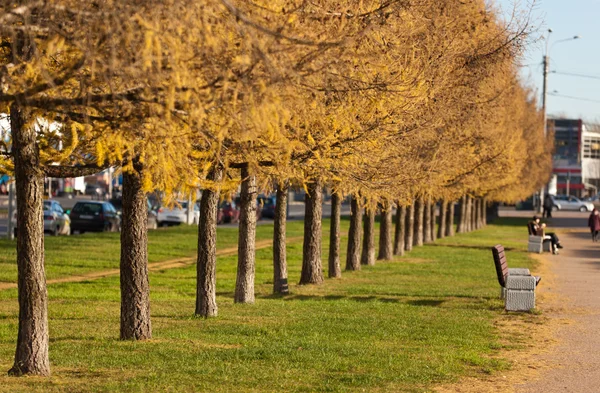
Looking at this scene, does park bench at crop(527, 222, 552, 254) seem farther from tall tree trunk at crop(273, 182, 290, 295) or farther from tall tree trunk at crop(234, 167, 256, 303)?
tall tree trunk at crop(234, 167, 256, 303)

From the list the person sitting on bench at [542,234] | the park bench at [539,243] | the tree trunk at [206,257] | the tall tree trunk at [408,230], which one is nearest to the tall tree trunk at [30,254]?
the tree trunk at [206,257]

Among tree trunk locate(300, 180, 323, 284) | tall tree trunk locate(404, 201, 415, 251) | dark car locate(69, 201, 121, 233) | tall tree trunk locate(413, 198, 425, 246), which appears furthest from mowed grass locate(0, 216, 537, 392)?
dark car locate(69, 201, 121, 233)

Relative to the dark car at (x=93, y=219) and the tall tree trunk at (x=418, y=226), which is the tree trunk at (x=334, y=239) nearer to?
the tall tree trunk at (x=418, y=226)

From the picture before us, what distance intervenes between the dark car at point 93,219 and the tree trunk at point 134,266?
32914mm

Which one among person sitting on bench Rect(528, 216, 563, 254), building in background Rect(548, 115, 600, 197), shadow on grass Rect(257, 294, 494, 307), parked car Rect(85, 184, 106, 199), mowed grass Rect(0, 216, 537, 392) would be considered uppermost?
building in background Rect(548, 115, 600, 197)

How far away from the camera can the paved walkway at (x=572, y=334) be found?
1125 cm

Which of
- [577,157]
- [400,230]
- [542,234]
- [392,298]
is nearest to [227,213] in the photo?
[542,234]

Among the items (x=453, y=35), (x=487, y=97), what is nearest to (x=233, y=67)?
(x=453, y=35)

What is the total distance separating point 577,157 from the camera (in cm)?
16225

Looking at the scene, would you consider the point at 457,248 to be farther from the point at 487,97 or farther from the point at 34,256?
the point at 34,256

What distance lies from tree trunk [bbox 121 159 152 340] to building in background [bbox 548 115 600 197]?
141m

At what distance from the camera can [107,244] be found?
35250 mm

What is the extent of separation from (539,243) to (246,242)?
74.5 feet

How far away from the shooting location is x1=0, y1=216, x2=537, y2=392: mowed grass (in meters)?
10.8
